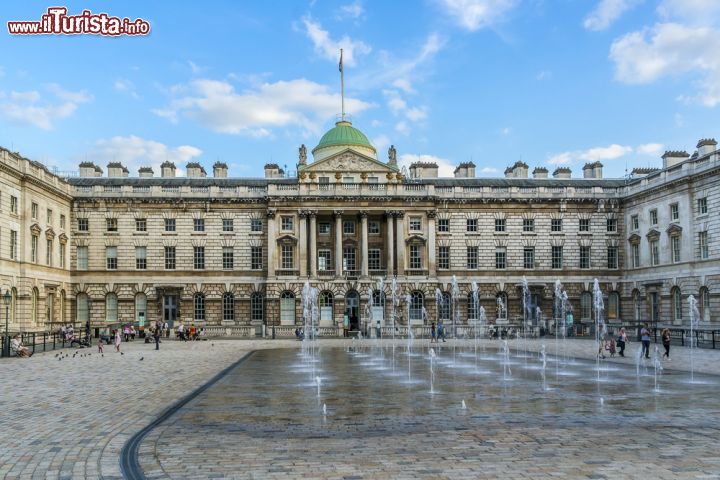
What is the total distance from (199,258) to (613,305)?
3945 centimetres

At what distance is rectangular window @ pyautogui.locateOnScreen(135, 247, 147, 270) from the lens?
6769cm

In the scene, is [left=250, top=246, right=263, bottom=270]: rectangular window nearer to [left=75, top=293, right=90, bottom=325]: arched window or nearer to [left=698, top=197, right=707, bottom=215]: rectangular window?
[left=75, top=293, right=90, bottom=325]: arched window

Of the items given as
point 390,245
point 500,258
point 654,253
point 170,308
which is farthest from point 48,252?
point 654,253

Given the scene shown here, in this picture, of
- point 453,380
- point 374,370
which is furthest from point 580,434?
point 374,370

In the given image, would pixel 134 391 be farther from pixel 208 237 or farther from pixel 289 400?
pixel 208 237

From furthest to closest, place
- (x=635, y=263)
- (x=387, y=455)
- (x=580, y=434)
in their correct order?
(x=635, y=263) → (x=580, y=434) → (x=387, y=455)

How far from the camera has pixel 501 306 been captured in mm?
68250

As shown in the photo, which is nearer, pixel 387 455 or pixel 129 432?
pixel 387 455

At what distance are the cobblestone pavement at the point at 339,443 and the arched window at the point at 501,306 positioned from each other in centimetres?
4816

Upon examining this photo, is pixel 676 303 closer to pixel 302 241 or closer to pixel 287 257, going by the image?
pixel 302 241

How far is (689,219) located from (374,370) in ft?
122

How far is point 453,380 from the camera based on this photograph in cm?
2483

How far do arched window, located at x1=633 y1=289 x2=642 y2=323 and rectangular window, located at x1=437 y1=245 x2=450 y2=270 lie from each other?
17.2 metres

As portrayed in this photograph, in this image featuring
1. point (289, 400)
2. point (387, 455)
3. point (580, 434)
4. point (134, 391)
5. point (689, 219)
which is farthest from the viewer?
point (689, 219)
